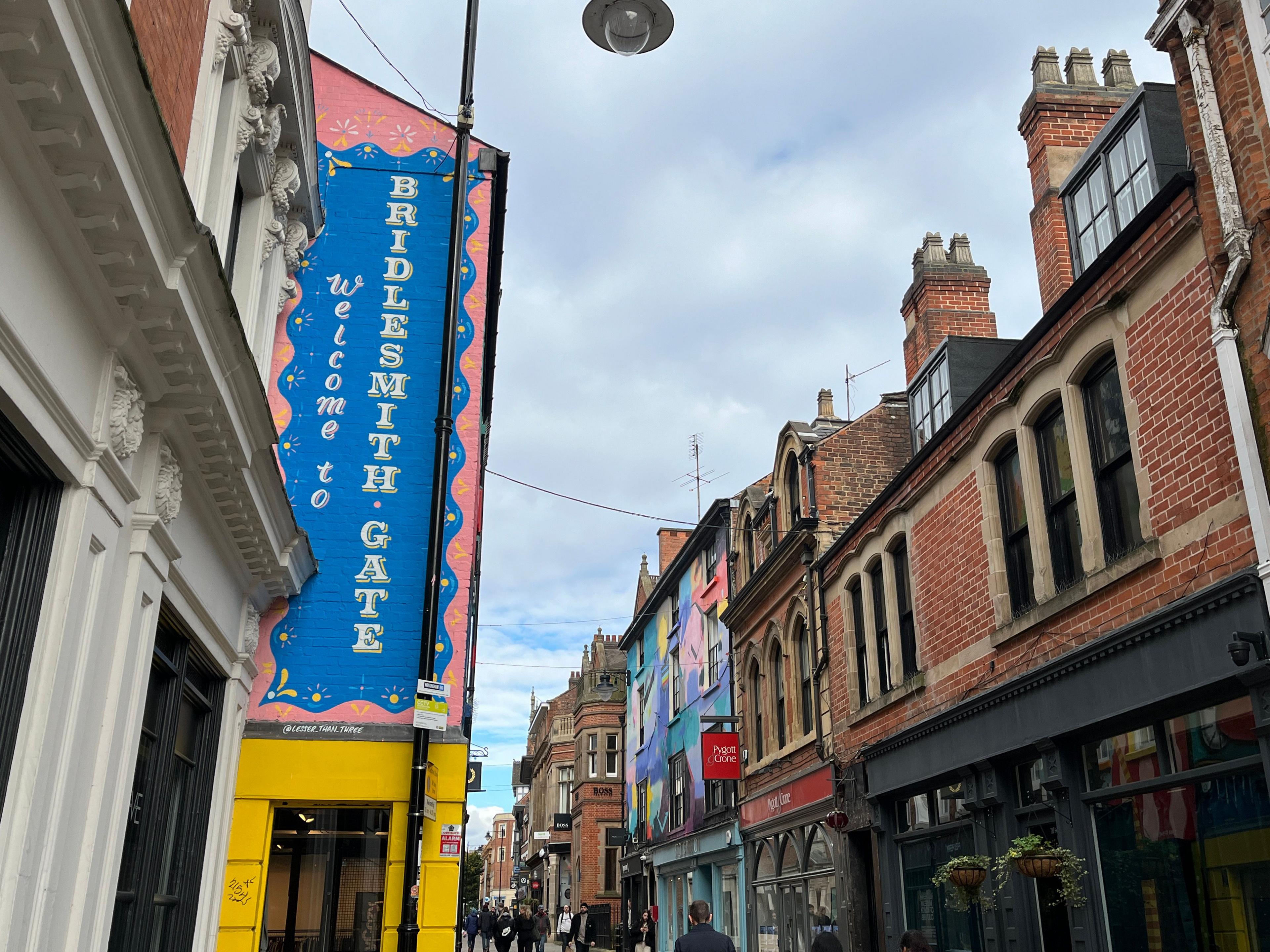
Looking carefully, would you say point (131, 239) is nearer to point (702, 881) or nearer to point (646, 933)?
point (702, 881)

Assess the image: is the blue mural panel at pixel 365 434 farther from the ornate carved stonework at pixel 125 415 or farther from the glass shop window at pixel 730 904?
the glass shop window at pixel 730 904

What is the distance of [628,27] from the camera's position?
35.6 ft

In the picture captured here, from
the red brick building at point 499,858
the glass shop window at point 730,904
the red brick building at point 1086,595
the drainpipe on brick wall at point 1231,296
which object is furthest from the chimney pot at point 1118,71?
the red brick building at point 499,858

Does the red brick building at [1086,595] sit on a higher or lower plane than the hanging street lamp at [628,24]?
lower

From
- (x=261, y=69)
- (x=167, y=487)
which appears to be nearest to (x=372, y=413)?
(x=261, y=69)

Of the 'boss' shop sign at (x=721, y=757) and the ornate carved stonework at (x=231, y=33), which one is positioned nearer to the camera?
the ornate carved stonework at (x=231, y=33)

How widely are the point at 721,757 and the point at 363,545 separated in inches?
516

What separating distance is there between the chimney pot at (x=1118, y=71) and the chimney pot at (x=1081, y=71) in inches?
23.0

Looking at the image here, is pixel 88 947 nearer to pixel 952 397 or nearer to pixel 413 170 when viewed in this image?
pixel 413 170

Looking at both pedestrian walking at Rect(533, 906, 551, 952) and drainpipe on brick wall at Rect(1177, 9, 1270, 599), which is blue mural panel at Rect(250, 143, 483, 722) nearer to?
drainpipe on brick wall at Rect(1177, 9, 1270, 599)

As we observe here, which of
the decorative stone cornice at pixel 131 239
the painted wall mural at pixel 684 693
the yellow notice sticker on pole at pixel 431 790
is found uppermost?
the painted wall mural at pixel 684 693

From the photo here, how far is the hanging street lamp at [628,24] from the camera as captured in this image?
10641 mm

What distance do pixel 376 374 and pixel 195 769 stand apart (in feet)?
18.0

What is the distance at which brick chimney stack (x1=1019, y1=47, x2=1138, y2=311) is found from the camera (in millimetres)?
14188
